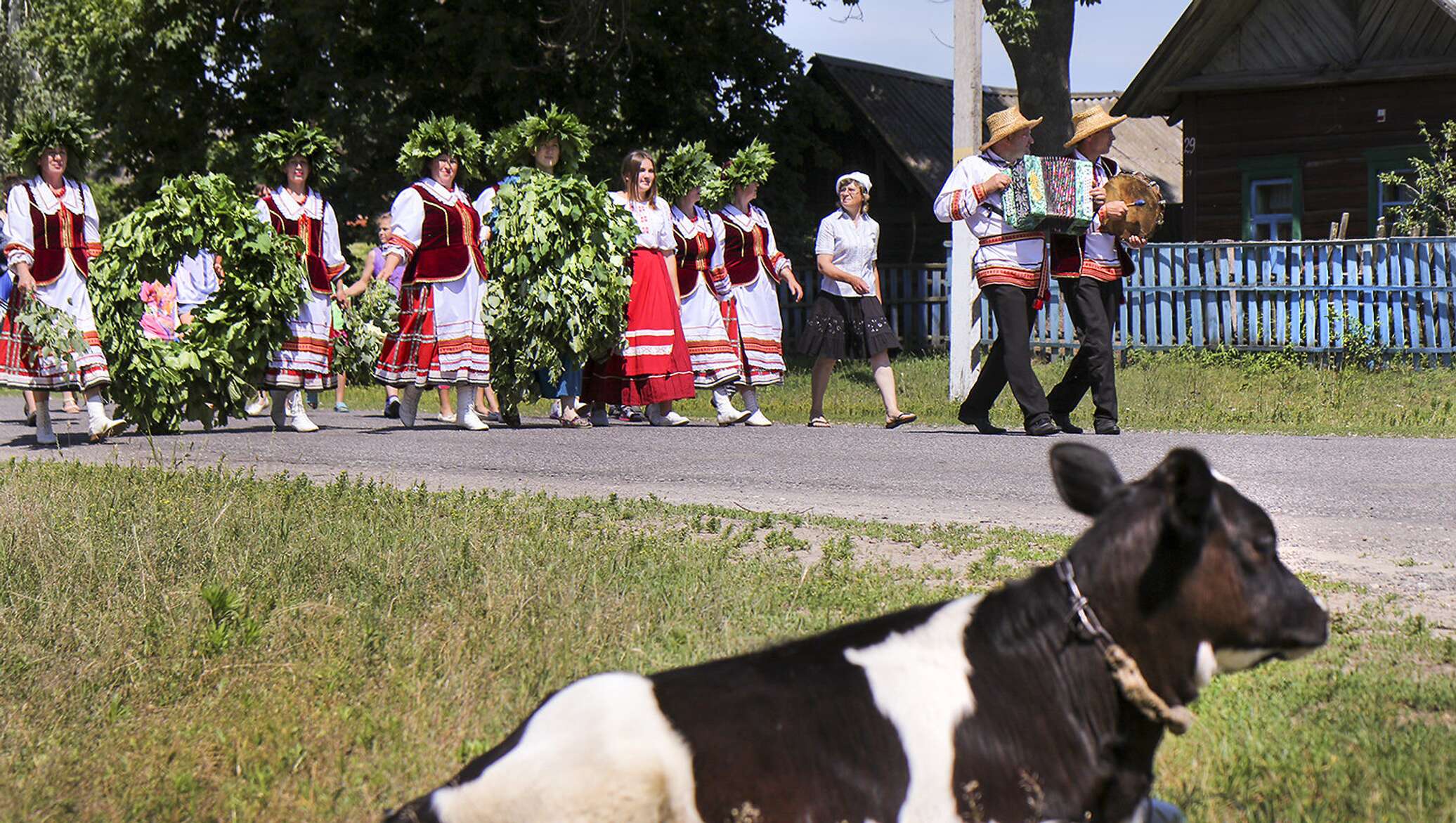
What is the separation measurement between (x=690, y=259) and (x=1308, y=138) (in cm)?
1425

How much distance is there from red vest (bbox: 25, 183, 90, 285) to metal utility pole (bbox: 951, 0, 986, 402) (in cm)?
747

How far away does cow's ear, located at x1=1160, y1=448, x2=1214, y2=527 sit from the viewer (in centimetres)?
264

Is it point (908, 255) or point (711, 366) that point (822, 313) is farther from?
point (908, 255)

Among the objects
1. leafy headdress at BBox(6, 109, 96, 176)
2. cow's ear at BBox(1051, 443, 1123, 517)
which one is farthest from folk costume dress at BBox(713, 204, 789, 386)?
cow's ear at BBox(1051, 443, 1123, 517)

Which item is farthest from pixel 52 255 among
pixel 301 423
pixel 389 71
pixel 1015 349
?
pixel 389 71

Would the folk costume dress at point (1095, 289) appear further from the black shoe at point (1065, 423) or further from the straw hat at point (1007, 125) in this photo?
the straw hat at point (1007, 125)

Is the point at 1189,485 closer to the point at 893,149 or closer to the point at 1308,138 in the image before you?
the point at 1308,138

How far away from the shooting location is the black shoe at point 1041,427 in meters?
10.9

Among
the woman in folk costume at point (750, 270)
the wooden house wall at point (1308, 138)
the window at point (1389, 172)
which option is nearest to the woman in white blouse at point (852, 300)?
the woman in folk costume at point (750, 270)

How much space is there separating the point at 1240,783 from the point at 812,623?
163 cm

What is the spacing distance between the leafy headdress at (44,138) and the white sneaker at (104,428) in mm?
1815

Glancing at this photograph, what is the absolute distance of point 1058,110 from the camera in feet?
77.5

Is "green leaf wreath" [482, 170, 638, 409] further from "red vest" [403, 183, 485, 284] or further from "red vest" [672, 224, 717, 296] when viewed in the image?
"red vest" [672, 224, 717, 296]

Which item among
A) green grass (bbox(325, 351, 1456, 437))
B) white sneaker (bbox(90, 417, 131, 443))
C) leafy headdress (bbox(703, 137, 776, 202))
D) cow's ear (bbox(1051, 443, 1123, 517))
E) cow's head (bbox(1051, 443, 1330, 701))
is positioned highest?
leafy headdress (bbox(703, 137, 776, 202))
